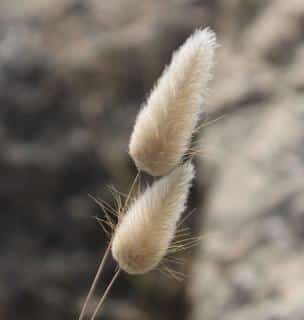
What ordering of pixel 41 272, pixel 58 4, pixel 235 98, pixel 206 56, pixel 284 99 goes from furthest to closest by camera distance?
pixel 58 4 < pixel 41 272 < pixel 235 98 < pixel 284 99 < pixel 206 56

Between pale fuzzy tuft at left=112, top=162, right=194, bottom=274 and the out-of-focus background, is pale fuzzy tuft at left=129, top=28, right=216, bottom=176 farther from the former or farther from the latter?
the out-of-focus background

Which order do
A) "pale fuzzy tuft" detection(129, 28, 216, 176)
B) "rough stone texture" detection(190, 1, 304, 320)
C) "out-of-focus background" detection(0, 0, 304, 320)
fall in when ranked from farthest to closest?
1. "out-of-focus background" detection(0, 0, 304, 320)
2. "rough stone texture" detection(190, 1, 304, 320)
3. "pale fuzzy tuft" detection(129, 28, 216, 176)

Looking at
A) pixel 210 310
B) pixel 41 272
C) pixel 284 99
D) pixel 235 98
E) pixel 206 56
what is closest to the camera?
pixel 206 56

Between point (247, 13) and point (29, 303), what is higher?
point (247, 13)

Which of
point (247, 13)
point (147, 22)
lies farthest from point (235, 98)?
point (147, 22)

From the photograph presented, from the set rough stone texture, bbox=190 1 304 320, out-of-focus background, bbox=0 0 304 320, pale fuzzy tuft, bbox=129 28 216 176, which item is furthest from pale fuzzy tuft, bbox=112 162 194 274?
out-of-focus background, bbox=0 0 304 320

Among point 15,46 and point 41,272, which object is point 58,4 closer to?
point 15,46
